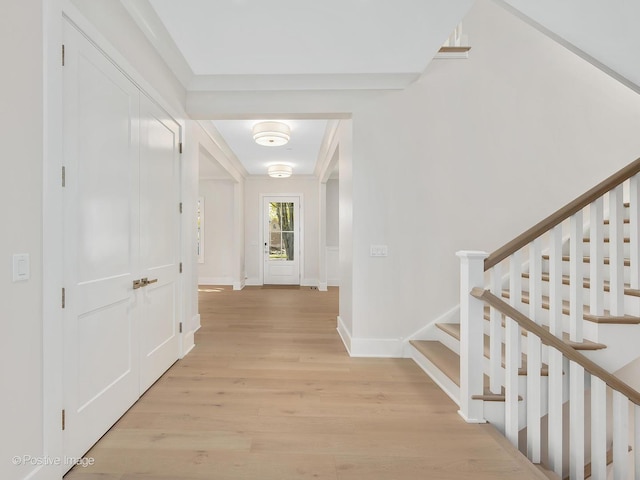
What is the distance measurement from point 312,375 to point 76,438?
1612mm

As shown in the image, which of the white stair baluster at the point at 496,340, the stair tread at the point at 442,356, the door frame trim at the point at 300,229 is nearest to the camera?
the white stair baluster at the point at 496,340

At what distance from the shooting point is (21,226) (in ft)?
4.21

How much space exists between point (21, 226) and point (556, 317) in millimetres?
2764

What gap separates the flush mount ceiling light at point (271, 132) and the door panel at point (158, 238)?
143cm

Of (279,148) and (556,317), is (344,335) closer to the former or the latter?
(556,317)

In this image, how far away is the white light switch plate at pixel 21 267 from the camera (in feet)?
4.10

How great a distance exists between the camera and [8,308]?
1.23 m

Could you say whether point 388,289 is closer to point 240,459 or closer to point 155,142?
point 240,459

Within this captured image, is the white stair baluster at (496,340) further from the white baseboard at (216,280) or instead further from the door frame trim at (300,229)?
the white baseboard at (216,280)

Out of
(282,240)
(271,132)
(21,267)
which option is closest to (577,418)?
(21,267)

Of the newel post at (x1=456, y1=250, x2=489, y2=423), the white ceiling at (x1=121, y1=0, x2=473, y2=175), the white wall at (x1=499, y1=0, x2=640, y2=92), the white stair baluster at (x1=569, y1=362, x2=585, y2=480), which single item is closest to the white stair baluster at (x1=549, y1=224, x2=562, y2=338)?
the white stair baluster at (x1=569, y1=362, x2=585, y2=480)

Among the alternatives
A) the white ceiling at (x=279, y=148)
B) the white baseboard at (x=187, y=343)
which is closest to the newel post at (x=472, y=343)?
the white baseboard at (x=187, y=343)

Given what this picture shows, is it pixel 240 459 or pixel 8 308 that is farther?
pixel 240 459

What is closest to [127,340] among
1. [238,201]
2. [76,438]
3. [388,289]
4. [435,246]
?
[76,438]
